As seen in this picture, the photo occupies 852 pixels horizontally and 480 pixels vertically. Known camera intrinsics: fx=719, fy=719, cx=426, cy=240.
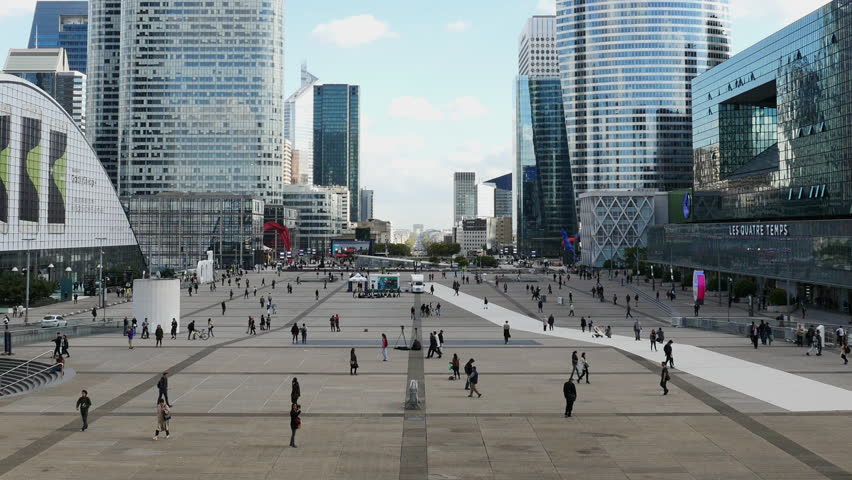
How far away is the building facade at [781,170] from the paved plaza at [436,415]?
1350 inches

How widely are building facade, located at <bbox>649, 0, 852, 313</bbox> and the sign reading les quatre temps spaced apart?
0.13 metres

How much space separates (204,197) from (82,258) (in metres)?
87.0

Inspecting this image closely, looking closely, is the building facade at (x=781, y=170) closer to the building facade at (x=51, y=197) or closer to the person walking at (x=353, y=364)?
the person walking at (x=353, y=364)

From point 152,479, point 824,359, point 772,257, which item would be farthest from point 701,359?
point 772,257

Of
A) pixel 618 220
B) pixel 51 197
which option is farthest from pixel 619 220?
pixel 51 197

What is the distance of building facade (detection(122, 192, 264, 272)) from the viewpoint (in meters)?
179

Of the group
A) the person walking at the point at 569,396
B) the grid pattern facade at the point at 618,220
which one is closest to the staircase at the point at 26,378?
the person walking at the point at 569,396

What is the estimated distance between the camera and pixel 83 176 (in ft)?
318

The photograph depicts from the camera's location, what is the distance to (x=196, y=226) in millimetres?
179875

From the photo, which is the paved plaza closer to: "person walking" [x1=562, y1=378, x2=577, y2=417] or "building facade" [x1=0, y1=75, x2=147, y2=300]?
"person walking" [x1=562, y1=378, x2=577, y2=417]

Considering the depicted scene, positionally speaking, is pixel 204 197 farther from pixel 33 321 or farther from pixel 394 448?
pixel 394 448

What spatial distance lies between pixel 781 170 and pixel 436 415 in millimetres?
90904

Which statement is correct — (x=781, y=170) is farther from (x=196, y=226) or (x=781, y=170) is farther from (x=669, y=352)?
(x=196, y=226)

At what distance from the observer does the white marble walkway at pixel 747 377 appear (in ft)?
85.5
